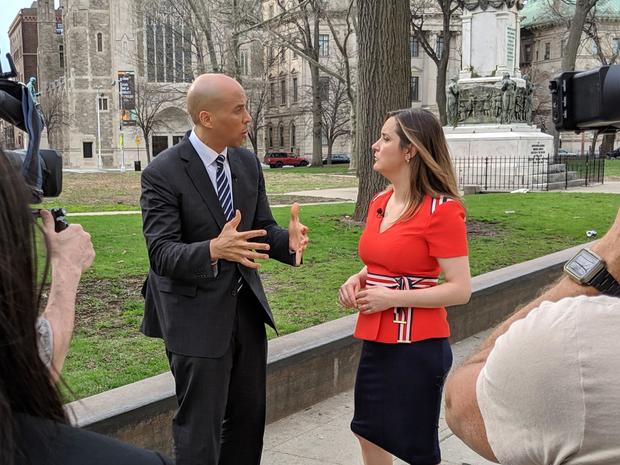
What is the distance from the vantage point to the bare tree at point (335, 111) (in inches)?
2500

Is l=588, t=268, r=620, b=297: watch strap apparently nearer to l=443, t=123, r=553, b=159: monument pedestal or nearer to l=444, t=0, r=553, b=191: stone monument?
l=443, t=123, r=553, b=159: monument pedestal

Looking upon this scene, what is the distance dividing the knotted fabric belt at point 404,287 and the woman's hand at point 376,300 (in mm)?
62

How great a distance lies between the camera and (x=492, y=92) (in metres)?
24.5

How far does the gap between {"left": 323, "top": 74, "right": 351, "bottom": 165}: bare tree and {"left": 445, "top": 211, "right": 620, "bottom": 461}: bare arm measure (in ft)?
203

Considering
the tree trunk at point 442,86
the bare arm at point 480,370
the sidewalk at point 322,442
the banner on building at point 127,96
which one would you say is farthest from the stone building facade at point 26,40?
the bare arm at point 480,370

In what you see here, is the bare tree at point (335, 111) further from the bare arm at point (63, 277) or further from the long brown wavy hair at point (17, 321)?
the long brown wavy hair at point (17, 321)

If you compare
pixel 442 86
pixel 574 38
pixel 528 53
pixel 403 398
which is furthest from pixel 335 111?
pixel 403 398

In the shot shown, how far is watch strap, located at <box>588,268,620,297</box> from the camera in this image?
143cm

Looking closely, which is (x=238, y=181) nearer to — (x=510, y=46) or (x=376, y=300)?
(x=376, y=300)

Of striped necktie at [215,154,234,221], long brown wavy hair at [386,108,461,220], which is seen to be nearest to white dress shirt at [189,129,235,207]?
striped necktie at [215,154,234,221]

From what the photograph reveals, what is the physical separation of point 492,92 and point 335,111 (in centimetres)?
3962

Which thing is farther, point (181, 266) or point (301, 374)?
point (301, 374)

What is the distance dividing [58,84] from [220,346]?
89234 millimetres

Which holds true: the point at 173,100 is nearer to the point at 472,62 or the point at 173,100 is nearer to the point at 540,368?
the point at 472,62
